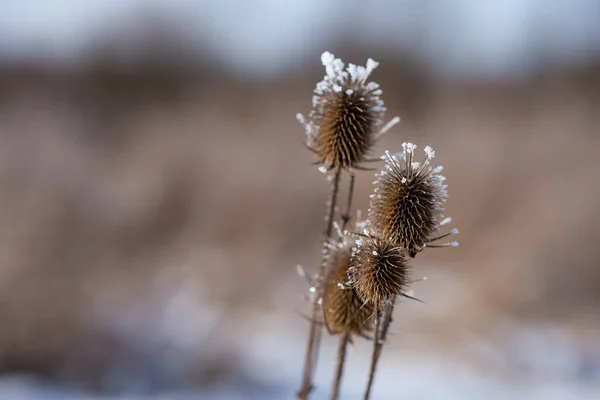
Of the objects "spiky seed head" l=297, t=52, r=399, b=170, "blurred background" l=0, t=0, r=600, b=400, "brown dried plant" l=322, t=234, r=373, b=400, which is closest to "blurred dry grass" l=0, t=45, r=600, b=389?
"blurred background" l=0, t=0, r=600, b=400

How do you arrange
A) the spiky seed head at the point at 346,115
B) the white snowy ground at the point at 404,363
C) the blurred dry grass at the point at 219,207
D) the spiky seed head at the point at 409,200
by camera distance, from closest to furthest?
the spiky seed head at the point at 409,200, the spiky seed head at the point at 346,115, the white snowy ground at the point at 404,363, the blurred dry grass at the point at 219,207

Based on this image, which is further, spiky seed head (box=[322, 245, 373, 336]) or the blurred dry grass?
the blurred dry grass

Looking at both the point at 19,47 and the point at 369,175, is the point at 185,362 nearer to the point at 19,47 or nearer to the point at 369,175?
the point at 369,175

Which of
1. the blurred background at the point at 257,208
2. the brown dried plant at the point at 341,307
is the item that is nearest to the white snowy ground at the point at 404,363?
the blurred background at the point at 257,208

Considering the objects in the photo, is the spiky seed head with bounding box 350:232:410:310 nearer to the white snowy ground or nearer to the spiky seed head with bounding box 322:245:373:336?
the spiky seed head with bounding box 322:245:373:336

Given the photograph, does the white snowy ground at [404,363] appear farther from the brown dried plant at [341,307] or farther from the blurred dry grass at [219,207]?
the brown dried plant at [341,307]
